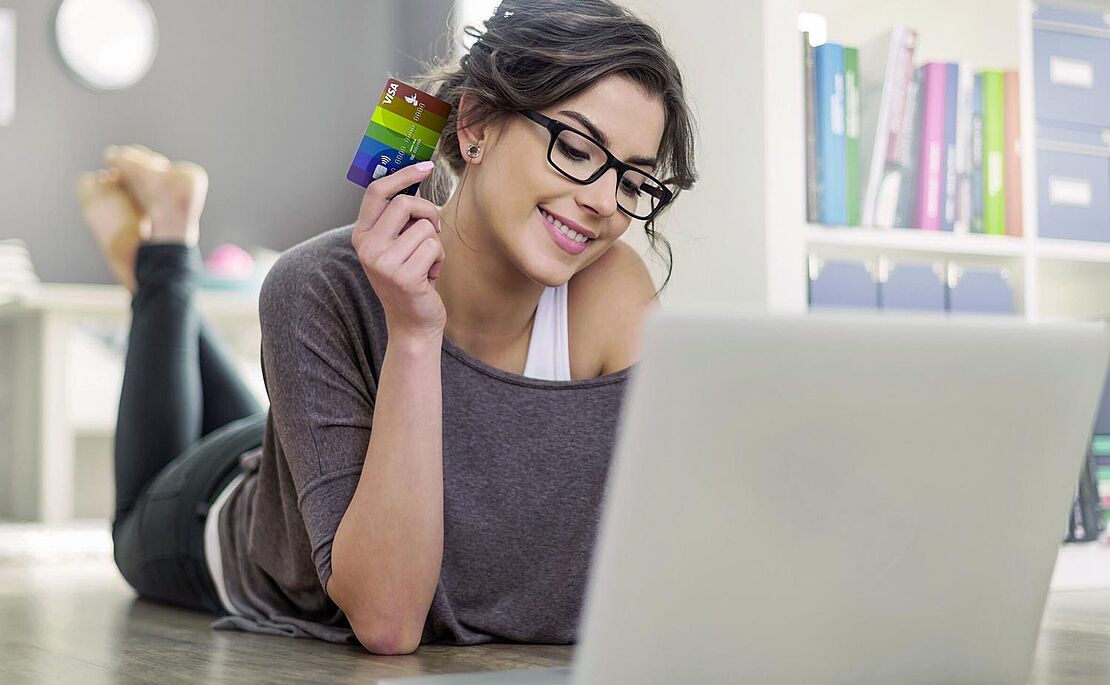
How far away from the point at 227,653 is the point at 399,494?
31 cm

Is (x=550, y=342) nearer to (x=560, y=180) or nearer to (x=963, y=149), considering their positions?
(x=560, y=180)

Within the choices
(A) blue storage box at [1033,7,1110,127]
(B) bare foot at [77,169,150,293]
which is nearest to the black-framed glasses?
(A) blue storage box at [1033,7,1110,127]

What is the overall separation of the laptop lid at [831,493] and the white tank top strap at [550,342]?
2.27 feet

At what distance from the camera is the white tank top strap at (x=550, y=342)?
1.37 m

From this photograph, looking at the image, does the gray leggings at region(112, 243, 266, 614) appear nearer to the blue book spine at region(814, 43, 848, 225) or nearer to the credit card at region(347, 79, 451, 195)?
the credit card at region(347, 79, 451, 195)

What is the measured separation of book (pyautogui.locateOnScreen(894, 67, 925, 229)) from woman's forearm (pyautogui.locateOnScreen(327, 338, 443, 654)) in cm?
104

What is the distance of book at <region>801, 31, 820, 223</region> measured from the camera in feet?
5.87

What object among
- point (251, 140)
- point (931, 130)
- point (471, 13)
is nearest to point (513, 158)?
point (931, 130)

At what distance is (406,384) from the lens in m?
1.14

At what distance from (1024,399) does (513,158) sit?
683 millimetres

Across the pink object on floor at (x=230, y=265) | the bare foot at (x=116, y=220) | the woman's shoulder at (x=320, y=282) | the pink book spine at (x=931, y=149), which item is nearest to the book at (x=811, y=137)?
the pink book spine at (x=931, y=149)

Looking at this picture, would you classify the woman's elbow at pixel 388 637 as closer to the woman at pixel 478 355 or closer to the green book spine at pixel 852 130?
the woman at pixel 478 355

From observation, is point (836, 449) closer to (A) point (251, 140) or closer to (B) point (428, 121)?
(B) point (428, 121)

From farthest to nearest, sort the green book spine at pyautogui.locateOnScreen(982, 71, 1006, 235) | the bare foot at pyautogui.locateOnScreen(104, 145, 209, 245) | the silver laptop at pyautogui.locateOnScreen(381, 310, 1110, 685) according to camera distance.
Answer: the bare foot at pyautogui.locateOnScreen(104, 145, 209, 245) → the green book spine at pyautogui.locateOnScreen(982, 71, 1006, 235) → the silver laptop at pyautogui.locateOnScreen(381, 310, 1110, 685)
